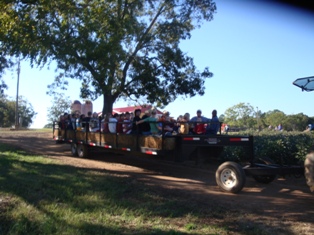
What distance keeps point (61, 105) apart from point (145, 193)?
60.1 m

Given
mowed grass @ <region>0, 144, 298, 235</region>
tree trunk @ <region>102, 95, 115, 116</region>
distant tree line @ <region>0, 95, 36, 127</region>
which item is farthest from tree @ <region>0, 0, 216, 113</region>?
distant tree line @ <region>0, 95, 36, 127</region>

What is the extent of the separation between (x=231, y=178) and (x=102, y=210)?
10.7 feet

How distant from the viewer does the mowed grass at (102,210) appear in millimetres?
6102

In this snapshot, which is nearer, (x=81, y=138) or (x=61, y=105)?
(x=81, y=138)

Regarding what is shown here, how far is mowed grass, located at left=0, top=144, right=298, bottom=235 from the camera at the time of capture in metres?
6.10

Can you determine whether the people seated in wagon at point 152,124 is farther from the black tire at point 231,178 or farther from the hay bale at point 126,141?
the black tire at point 231,178

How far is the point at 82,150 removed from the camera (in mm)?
15672

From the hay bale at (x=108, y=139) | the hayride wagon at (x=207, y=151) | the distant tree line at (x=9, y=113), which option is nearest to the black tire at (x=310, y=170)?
the hayride wagon at (x=207, y=151)

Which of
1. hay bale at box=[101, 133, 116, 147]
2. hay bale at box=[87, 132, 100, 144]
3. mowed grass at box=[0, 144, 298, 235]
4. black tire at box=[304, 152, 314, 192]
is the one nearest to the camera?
mowed grass at box=[0, 144, 298, 235]

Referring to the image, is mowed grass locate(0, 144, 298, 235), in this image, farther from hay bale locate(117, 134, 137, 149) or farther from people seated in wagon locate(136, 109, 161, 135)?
hay bale locate(117, 134, 137, 149)

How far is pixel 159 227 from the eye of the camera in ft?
19.9

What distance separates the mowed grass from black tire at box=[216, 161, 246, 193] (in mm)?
1279

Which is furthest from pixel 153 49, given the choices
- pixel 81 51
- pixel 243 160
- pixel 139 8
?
pixel 243 160

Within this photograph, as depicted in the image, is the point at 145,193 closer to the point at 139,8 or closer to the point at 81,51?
the point at 81,51
